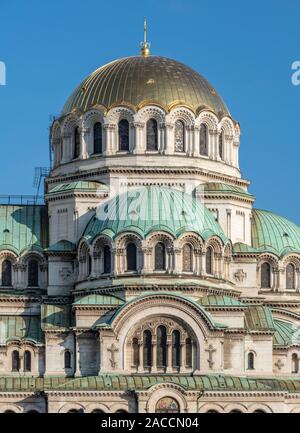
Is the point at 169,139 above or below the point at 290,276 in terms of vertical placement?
above

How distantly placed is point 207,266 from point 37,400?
10.5m

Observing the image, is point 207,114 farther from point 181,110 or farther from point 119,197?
point 119,197

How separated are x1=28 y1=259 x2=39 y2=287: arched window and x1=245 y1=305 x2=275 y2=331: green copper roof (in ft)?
34.8

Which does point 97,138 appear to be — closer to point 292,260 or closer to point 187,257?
point 187,257

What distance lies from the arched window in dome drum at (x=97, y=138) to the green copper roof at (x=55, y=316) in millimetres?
9130

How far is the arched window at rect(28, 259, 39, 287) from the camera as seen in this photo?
84312 mm

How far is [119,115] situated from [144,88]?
1.92 m

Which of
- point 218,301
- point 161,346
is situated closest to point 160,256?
point 218,301

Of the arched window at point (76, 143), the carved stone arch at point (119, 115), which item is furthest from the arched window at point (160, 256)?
the arched window at point (76, 143)

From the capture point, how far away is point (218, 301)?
79.7 meters

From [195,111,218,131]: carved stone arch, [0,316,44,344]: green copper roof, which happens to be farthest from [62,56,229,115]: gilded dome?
[0,316,44,344]: green copper roof

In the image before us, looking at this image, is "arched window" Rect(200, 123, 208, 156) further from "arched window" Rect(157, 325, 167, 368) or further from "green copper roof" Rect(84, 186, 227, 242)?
"arched window" Rect(157, 325, 167, 368)

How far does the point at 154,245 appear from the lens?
262ft
